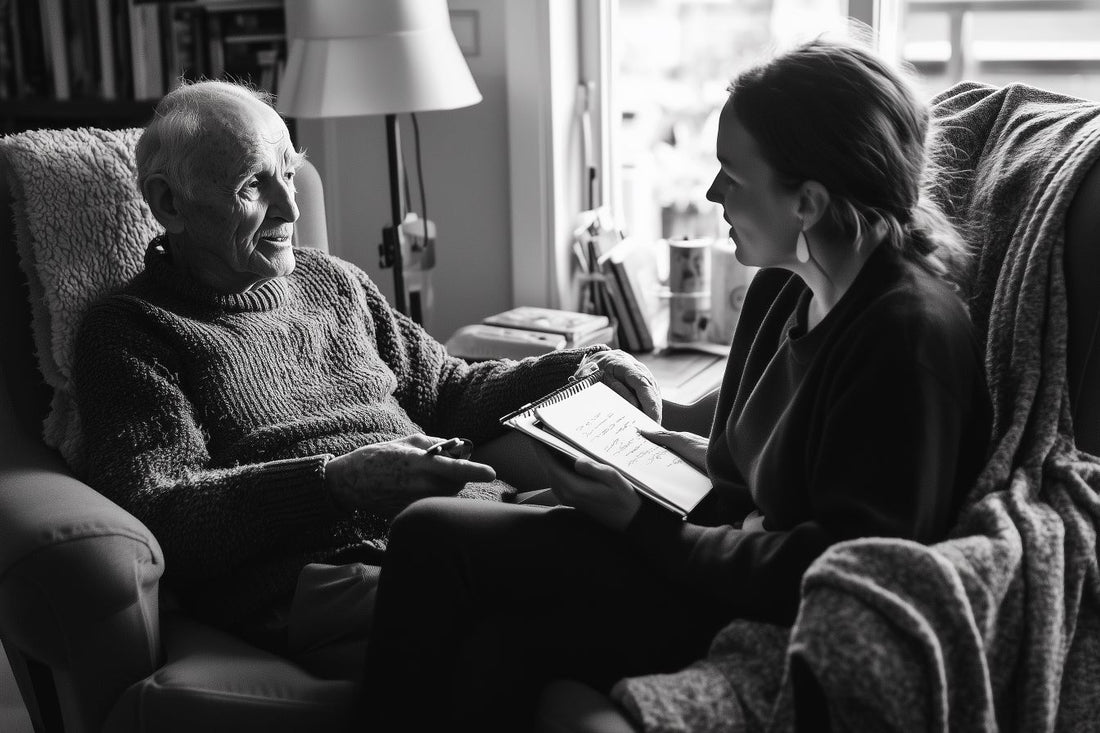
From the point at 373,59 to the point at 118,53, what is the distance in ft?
3.99

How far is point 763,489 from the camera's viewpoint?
4.16 ft

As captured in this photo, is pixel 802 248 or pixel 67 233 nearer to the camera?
pixel 802 248

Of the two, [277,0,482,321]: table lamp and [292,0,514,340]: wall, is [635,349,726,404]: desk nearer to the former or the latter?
[292,0,514,340]: wall

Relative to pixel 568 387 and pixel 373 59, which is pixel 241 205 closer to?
pixel 568 387

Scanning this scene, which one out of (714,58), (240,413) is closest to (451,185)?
(714,58)

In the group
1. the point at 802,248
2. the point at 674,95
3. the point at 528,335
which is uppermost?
the point at 674,95

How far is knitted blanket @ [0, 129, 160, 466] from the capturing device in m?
1.67

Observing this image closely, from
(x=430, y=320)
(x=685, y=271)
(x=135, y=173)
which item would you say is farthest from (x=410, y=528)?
(x=685, y=271)

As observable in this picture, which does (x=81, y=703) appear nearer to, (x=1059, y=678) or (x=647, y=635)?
(x=647, y=635)

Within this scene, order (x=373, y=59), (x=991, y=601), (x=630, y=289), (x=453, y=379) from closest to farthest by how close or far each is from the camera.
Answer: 1. (x=991, y=601)
2. (x=453, y=379)
3. (x=373, y=59)
4. (x=630, y=289)

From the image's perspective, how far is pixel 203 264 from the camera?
1.66 metres

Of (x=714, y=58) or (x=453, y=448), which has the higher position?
(x=714, y=58)

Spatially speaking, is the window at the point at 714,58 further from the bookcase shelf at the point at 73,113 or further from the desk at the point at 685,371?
the bookcase shelf at the point at 73,113

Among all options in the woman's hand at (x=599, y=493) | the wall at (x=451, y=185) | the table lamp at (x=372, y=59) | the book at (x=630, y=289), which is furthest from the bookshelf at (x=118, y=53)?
the woman's hand at (x=599, y=493)
